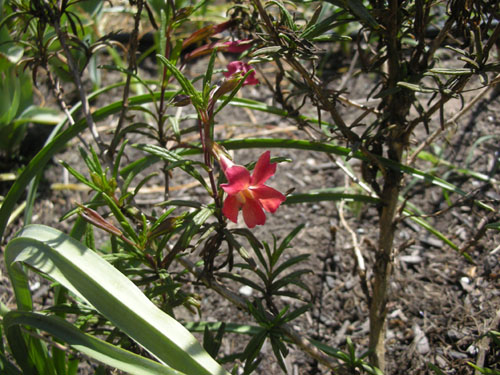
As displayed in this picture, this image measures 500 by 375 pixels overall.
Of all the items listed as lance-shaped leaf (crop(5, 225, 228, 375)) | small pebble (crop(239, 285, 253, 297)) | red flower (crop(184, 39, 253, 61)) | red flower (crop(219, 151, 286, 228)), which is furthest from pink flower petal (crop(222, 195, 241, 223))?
Answer: small pebble (crop(239, 285, 253, 297))

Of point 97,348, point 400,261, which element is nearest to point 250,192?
point 97,348

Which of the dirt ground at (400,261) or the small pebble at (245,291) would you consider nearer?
the dirt ground at (400,261)

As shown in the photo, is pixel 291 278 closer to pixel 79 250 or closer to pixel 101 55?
pixel 79 250

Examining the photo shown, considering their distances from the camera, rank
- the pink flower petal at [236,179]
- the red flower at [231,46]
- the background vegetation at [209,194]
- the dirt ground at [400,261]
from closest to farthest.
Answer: the pink flower petal at [236,179] < the background vegetation at [209,194] < the red flower at [231,46] < the dirt ground at [400,261]

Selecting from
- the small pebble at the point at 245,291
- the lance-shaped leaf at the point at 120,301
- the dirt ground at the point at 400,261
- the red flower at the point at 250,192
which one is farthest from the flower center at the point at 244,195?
the small pebble at the point at 245,291

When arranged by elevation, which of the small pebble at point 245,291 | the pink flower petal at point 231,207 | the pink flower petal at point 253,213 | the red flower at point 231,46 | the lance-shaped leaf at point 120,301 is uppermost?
the red flower at point 231,46

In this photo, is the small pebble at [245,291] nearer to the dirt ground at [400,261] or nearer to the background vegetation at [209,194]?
the dirt ground at [400,261]

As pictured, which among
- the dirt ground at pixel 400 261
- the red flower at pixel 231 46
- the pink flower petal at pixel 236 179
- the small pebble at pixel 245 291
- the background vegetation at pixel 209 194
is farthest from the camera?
the small pebble at pixel 245 291

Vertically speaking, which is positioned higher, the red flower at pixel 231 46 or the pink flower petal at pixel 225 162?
the red flower at pixel 231 46
